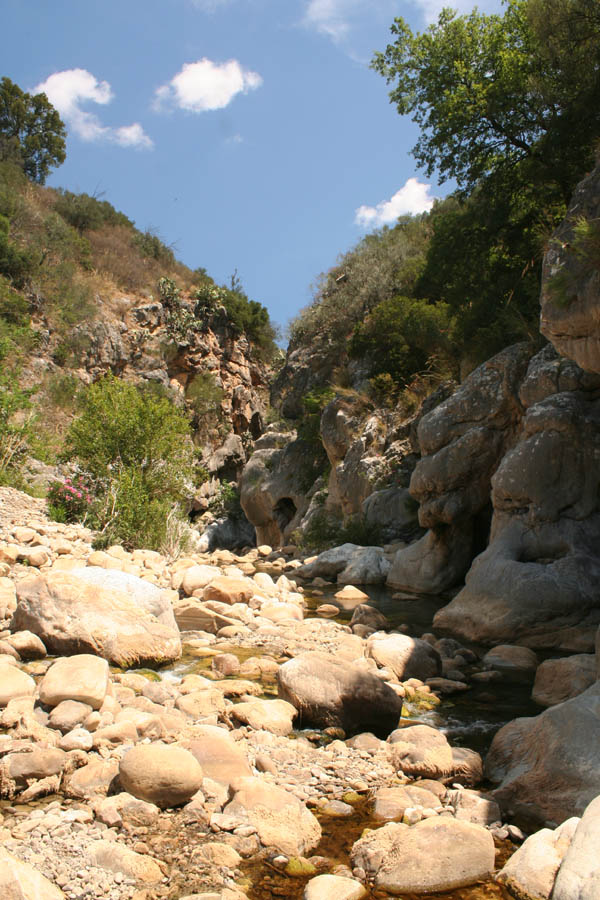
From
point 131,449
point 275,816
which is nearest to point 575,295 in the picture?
point 275,816

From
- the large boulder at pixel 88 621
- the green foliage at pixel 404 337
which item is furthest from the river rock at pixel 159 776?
the green foliage at pixel 404 337

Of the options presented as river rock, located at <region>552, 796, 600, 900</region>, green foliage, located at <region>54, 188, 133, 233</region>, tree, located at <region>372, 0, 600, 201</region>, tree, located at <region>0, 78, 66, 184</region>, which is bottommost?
river rock, located at <region>552, 796, 600, 900</region>

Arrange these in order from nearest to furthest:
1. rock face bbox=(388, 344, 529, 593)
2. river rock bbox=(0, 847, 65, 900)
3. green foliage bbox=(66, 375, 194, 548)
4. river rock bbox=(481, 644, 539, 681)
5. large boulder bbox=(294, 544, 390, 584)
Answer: river rock bbox=(0, 847, 65, 900), river rock bbox=(481, 644, 539, 681), rock face bbox=(388, 344, 529, 593), green foliage bbox=(66, 375, 194, 548), large boulder bbox=(294, 544, 390, 584)

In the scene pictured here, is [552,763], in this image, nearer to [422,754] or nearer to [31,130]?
[422,754]

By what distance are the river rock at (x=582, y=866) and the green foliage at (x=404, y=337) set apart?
18.0m

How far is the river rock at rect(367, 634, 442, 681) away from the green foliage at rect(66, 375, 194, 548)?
22.2 ft

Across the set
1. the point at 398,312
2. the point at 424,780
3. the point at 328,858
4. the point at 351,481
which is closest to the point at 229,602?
the point at 424,780

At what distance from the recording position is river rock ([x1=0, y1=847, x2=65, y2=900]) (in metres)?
2.24

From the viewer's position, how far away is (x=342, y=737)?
4.73m

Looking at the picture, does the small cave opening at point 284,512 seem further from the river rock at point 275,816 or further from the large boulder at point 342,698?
the river rock at point 275,816

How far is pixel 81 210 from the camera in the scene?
38.5 m

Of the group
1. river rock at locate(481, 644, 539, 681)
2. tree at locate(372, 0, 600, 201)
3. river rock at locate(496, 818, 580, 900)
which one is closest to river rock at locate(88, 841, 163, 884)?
river rock at locate(496, 818, 580, 900)

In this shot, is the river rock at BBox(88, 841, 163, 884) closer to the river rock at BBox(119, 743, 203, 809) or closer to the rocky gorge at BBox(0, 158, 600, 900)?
the rocky gorge at BBox(0, 158, 600, 900)

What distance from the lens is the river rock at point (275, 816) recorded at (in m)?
3.15
